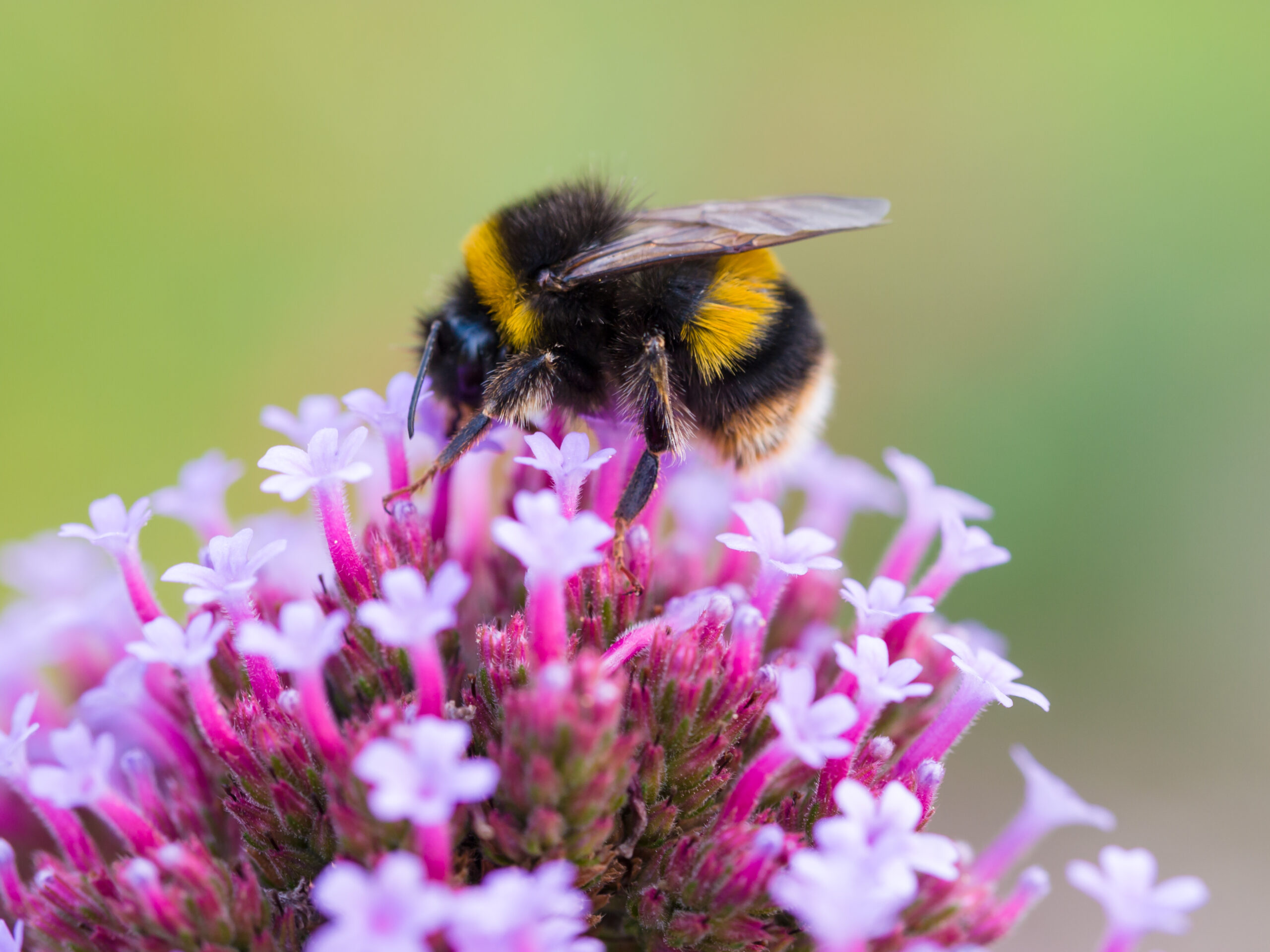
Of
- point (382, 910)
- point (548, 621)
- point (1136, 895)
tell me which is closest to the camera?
point (382, 910)

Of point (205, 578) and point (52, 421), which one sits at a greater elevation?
point (52, 421)

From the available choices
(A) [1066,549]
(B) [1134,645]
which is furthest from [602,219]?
(B) [1134,645]

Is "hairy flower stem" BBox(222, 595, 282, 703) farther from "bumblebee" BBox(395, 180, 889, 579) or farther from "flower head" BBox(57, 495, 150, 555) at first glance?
"bumblebee" BBox(395, 180, 889, 579)

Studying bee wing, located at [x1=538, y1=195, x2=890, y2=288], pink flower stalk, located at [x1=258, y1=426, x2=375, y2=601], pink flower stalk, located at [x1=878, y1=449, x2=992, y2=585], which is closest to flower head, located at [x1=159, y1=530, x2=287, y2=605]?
pink flower stalk, located at [x1=258, y1=426, x2=375, y2=601]

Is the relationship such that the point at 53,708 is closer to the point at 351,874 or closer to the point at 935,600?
the point at 351,874

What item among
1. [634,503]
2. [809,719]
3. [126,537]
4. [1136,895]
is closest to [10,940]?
[126,537]

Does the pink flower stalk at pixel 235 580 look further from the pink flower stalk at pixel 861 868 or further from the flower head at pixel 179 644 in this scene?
the pink flower stalk at pixel 861 868

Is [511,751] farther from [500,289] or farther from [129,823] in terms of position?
[500,289]
